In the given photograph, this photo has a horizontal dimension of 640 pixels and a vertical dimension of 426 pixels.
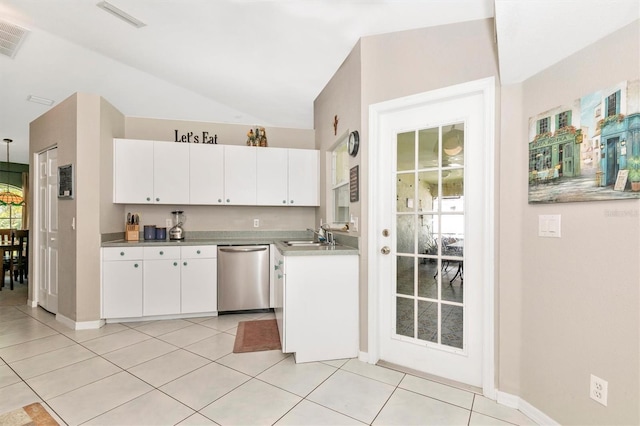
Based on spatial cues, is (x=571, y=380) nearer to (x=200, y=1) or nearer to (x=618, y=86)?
(x=618, y=86)

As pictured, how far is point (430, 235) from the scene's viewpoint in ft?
7.47

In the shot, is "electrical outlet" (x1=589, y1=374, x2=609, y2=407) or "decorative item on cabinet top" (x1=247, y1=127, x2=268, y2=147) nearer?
"electrical outlet" (x1=589, y1=374, x2=609, y2=407)

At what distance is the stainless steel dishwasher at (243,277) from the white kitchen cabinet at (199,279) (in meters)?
0.07

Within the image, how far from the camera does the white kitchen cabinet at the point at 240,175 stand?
3.90 m

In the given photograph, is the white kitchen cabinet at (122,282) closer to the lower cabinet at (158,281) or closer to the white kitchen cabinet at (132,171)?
the lower cabinet at (158,281)

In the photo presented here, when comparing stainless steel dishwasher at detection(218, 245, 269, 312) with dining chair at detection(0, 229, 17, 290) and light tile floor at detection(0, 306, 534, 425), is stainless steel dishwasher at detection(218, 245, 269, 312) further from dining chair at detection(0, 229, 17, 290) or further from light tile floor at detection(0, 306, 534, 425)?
dining chair at detection(0, 229, 17, 290)

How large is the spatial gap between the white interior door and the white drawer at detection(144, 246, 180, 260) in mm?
1216

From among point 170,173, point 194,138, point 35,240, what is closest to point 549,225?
point 170,173

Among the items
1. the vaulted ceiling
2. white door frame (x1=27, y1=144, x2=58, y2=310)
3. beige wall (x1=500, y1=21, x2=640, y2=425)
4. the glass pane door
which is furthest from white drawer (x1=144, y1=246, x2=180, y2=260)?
beige wall (x1=500, y1=21, x2=640, y2=425)

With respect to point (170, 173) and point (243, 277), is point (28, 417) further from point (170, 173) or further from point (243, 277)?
point (170, 173)

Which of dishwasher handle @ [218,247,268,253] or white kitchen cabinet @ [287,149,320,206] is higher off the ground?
white kitchen cabinet @ [287,149,320,206]

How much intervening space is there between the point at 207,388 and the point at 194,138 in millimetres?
3180

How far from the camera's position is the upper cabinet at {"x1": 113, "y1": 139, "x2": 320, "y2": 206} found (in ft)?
Result: 11.9

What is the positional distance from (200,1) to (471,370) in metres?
3.46
